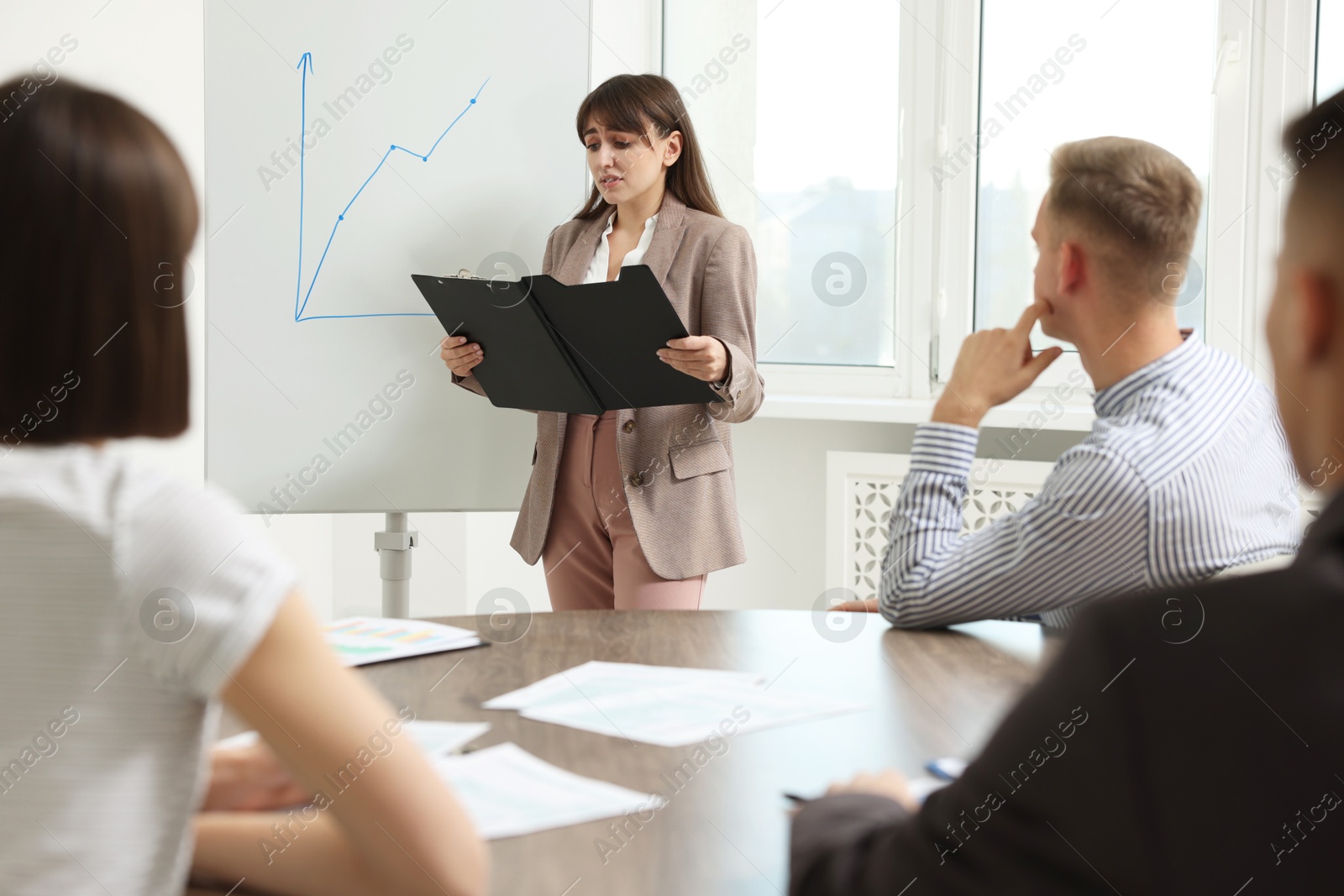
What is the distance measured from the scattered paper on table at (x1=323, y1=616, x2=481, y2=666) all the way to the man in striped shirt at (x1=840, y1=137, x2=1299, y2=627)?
22.0 inches

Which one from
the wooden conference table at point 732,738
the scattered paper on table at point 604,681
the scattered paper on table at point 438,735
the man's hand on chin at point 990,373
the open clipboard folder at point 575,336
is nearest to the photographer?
the wooden conference table at point 732,738

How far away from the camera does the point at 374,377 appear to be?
2.38m

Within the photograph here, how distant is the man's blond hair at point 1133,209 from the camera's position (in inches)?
51.7

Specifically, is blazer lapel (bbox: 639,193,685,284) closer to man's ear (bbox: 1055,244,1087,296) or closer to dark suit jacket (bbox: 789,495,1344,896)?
man's ear (bbox: 1055,244,1087,296)

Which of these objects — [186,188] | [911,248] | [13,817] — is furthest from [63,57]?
[911,248]

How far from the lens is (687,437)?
6.95ft

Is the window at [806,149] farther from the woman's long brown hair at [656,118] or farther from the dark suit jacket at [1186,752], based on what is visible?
the dark suit jacket at [1186,752]

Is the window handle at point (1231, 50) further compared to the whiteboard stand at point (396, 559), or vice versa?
the window handle at point (1231, 50)

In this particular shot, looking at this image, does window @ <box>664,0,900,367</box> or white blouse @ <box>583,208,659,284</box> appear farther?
window @ <box>664,0,900,367</box>

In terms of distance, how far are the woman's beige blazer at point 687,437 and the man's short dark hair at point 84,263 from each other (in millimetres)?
1420

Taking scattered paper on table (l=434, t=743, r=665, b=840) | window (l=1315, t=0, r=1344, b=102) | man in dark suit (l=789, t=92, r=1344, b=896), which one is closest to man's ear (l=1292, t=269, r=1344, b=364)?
man in dark suit (l=789, t=92, r=1344, b=896)

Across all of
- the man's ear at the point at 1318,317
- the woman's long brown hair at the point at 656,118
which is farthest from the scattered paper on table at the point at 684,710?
the woman's long brown hair at the point at 656,118

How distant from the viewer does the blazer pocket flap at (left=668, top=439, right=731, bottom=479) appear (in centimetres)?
209

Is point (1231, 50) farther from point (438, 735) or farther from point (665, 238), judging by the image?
point (438, 735)
